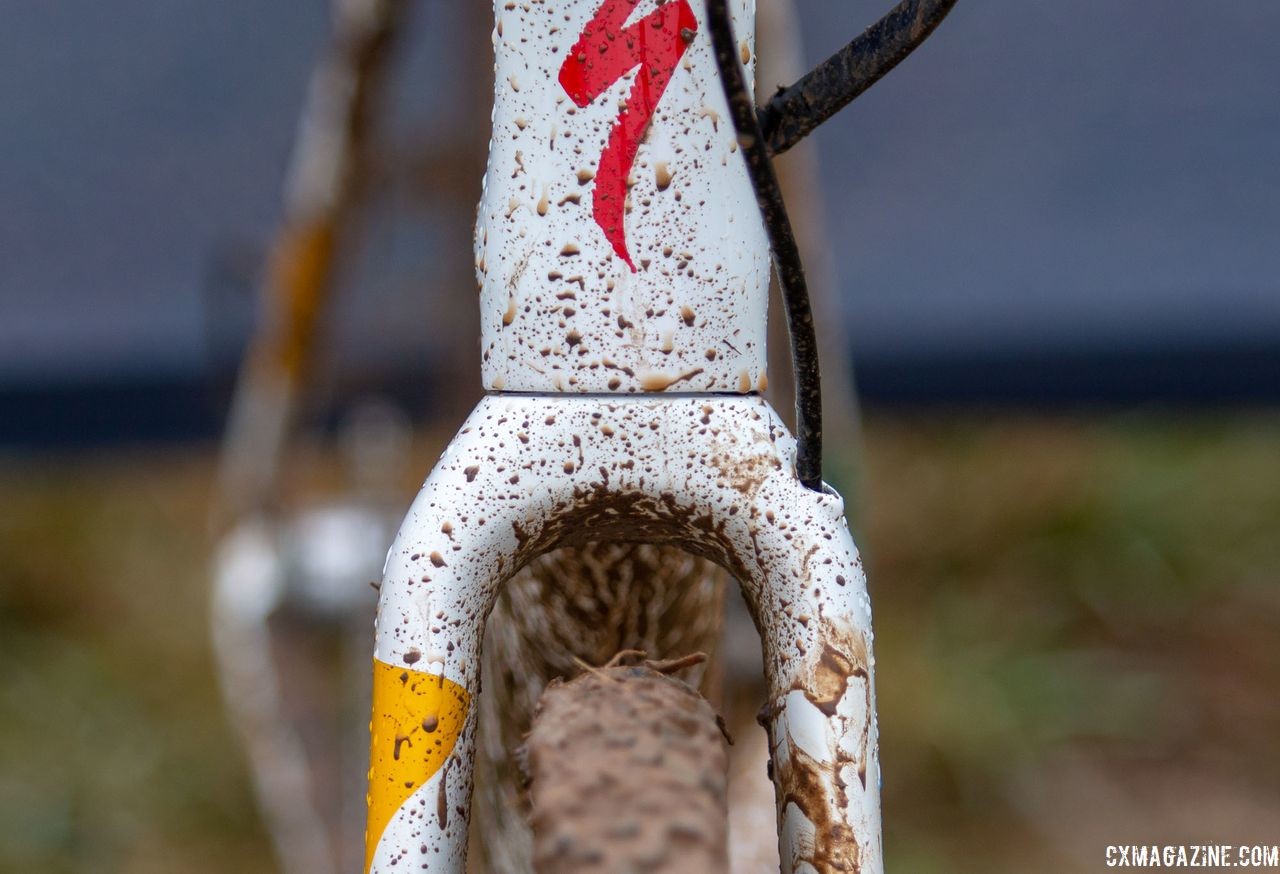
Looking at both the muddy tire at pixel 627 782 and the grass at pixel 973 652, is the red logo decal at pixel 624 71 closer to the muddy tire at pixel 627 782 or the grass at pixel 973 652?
the muddy tire at pixel 627 782

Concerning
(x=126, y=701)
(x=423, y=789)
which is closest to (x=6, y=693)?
(x=126, y=701)

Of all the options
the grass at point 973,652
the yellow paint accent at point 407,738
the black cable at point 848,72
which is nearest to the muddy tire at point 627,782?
the yellow paint accent at point 407,738

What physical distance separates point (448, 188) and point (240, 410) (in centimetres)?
31

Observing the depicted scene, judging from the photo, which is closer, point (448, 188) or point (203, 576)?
point (448, 188)

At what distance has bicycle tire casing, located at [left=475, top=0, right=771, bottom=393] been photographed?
0.35 metres

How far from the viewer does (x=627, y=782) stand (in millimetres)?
306

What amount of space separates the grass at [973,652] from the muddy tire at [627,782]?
1.62 meters

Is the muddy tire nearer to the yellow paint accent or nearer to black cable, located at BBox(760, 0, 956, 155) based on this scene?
the yellow paint accent

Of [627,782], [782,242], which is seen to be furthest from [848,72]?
[627,782]

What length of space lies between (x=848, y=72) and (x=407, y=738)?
21cm

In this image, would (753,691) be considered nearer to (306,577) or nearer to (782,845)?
(782,845)

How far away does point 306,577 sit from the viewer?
52.2 inches

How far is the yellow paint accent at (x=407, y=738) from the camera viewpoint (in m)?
0.33

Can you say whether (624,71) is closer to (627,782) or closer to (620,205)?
(620,205)
